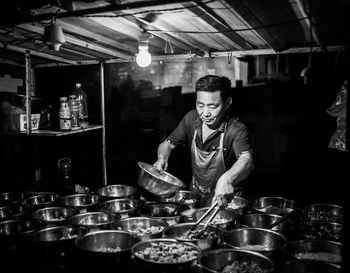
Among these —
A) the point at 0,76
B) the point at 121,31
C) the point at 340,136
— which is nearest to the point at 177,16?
the point at 121,31

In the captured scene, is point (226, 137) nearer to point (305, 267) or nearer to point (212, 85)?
point (212, 85)

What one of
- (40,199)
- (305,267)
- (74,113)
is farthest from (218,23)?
(40,199)

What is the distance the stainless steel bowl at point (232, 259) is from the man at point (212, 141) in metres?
1.08

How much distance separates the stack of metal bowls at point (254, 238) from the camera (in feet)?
8.58

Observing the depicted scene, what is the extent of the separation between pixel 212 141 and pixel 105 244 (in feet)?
6.14

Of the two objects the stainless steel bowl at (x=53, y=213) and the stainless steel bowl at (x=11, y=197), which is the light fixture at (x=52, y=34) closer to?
the stainless steel bowl at (x=53, y=213)

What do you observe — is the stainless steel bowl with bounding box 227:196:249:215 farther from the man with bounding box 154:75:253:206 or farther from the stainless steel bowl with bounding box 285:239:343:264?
the stainless steel bowl with bounding box 285:239:343:264

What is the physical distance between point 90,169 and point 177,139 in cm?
474

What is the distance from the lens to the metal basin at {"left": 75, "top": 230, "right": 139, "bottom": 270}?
89.2 inches

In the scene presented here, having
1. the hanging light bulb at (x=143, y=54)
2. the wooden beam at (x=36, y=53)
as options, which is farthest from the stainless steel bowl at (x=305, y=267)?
the wooden beam at (x=36, y=53)

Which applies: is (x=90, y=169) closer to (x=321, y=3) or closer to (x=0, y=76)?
(x=0, y=76)

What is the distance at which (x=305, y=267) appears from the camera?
218 cm

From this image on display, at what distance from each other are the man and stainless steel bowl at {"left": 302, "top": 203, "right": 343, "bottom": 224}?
696 millimetres

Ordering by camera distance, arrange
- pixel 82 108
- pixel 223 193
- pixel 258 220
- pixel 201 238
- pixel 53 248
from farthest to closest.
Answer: pixel 82 108, pixel 258 220, pixel 223 193, pixel 201 238, pixel 53 248
